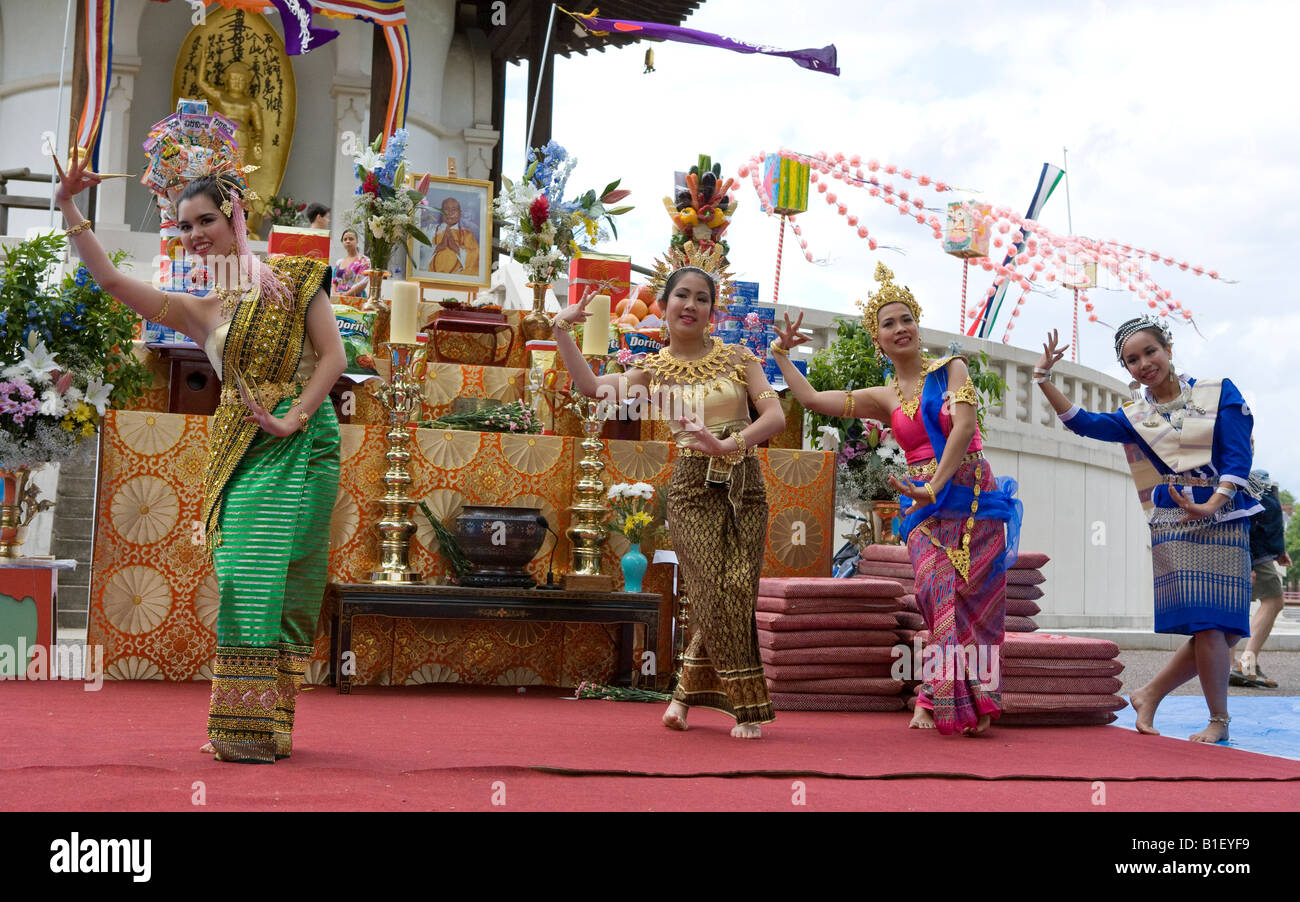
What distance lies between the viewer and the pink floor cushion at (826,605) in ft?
18.4

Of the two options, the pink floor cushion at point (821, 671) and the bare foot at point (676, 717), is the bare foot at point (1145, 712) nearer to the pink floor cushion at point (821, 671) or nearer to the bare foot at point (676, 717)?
the pink floor cushion at point (821, 671)

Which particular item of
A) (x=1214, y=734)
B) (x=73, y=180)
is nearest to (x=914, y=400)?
(x=1214, y=734)

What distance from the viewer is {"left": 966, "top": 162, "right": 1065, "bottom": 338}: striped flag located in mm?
13703

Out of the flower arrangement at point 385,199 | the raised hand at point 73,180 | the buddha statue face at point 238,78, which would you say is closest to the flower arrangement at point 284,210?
the buddha statue face at point 238,78

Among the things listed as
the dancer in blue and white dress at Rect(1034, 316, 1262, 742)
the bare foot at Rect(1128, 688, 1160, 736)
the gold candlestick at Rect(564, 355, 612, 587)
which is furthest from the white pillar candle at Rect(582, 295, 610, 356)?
the bare foot at Rect(1128, 688, 1160, 736)

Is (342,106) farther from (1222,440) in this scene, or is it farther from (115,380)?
(1222,440)

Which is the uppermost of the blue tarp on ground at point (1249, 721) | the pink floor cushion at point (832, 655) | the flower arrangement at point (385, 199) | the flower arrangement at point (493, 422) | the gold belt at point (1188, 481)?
the flower arrangement at point (385, 199)

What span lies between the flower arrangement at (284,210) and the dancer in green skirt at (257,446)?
10227mm

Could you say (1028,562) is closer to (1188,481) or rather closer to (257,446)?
(1188,481)

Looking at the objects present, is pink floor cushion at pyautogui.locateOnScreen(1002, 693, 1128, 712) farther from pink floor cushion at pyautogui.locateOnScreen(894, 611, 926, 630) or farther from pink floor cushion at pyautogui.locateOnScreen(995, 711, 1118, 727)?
pink floor cushion at pyautogui.locateOnScreen(894, 611, 926, 630)

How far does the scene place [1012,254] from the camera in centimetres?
1361

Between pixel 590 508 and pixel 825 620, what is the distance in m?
1.17
